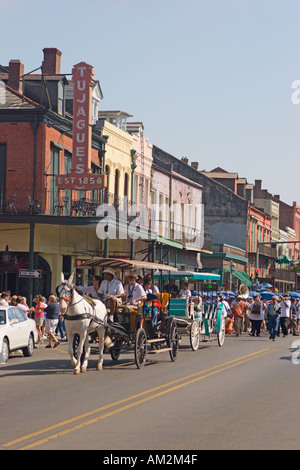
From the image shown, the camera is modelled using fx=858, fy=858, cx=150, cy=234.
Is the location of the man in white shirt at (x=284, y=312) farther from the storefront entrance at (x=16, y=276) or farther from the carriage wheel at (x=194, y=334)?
the carriage wheel at (x=194, y=334)

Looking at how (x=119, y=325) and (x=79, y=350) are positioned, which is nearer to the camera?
(x=79, y=350)

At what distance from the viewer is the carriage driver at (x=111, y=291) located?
18.5 m

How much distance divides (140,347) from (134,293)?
138cm

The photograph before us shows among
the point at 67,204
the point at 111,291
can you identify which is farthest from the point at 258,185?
the point at 111,291

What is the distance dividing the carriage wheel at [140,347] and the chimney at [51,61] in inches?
912

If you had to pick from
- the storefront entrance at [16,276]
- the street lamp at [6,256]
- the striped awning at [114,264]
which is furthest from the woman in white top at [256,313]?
the striped awning at [114,264]

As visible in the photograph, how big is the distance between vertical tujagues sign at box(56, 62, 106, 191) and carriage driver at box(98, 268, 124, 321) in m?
14.1

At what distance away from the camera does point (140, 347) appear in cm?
1842

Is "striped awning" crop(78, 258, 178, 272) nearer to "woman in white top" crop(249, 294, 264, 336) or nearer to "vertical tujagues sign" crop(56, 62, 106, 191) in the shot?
"vertical tujagues sign" crop(56, 62, 106, 191)

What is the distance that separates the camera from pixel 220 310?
2606 centimetres

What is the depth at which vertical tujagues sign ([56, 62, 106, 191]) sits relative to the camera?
1300 inches

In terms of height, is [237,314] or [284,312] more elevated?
[284,312]

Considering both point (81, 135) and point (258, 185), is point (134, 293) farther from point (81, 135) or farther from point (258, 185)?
point (258, 185)

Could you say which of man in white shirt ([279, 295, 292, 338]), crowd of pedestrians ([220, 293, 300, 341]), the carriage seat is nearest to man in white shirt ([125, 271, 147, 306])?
the carriage seat
